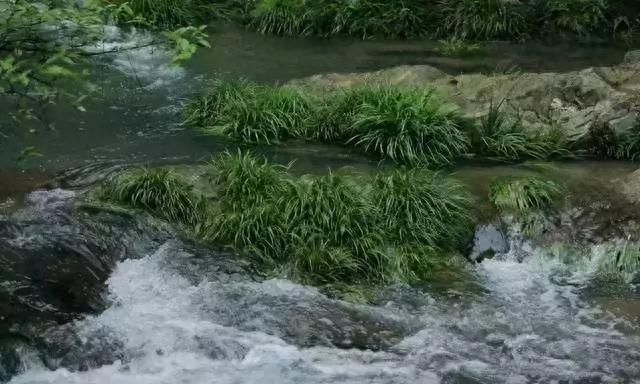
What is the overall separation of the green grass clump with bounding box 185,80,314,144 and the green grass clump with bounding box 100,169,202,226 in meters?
2.36

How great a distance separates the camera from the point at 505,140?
10.4m

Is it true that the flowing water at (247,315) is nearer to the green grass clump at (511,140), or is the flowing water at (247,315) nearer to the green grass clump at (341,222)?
the green grass clump at (341,222)

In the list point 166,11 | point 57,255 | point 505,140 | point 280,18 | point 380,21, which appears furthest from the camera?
point 166,11

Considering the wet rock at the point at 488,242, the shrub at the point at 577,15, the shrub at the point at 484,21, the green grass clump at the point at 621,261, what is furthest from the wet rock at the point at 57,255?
the shrub at the point at 577,15

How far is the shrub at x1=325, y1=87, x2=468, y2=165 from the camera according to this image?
10.3 meters

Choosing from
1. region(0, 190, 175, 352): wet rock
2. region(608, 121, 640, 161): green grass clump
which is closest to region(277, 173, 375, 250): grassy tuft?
region(0, 190, 175, 352): wet rock

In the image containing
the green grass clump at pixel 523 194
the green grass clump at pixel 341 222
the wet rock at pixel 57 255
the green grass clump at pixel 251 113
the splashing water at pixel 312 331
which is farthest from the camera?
the green grass clump at pixel 251 113

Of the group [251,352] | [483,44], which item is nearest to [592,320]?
[251,352]

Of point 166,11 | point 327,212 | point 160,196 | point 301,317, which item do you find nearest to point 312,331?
point 301,317

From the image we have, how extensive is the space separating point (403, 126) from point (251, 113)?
2124 mm

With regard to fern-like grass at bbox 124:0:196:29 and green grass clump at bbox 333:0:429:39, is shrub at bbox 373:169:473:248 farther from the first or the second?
fern-like grass at bbox 124:0:196:29

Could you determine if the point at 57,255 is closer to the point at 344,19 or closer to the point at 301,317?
the point at 301,317

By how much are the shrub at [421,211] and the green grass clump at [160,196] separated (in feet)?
6.38

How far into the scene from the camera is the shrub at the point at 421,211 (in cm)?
842
